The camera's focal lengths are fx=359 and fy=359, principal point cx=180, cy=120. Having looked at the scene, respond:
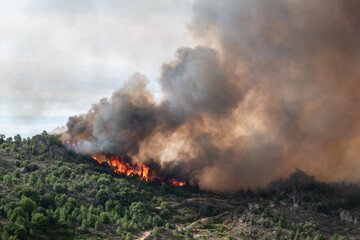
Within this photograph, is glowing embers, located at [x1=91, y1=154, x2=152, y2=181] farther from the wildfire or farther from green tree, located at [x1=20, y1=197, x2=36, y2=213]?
green tree, located at [x1=20, y1=197, x2=36, y2=213]

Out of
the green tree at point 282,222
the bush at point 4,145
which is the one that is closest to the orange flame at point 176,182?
the green tree at point 282,222

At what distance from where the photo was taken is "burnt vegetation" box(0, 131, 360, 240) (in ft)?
397

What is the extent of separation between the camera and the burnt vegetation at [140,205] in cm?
12112

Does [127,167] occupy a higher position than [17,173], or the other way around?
[127,167]

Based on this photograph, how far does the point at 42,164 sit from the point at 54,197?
138ft

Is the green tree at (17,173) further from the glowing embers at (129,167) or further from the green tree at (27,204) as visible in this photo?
the glowing embers at (129,167)

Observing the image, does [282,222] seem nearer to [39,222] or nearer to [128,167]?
[39,222]

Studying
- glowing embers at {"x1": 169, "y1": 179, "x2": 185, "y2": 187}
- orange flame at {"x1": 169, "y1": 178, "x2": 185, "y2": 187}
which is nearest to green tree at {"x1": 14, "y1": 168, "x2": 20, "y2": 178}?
glowing embers at {"x1": 169, "y1": 179, "x2": 185, "y2": 187}

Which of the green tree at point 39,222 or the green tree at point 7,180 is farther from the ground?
the green tree at point 7,180

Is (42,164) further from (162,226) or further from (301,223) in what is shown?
(301,223)

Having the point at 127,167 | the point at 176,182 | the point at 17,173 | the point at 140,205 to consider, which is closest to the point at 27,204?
the point at 17,173

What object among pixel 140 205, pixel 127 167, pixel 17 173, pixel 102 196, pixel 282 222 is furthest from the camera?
pixel 127 167

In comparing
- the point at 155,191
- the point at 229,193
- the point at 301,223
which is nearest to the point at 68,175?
the point at 155,191

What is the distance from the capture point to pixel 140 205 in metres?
148
